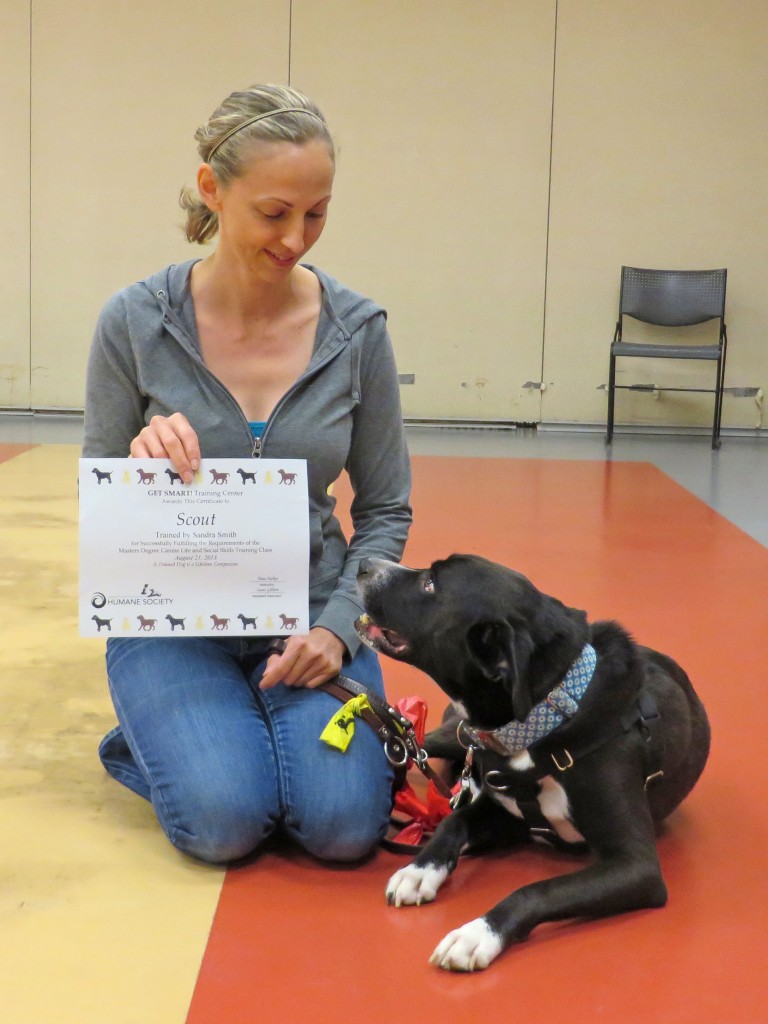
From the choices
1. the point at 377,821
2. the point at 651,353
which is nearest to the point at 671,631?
the point at 377,821

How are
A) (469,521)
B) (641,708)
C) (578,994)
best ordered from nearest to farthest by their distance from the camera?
(578,994) < (641,708) < (469,521)

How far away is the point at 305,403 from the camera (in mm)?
2318

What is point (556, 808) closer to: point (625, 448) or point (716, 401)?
point (625, 448)

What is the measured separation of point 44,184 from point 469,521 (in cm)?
545

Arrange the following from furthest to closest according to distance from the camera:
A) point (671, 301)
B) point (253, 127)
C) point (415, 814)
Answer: point (671, 301), point (415, 814), point (253, 127)

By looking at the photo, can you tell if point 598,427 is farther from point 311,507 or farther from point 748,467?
point 311,507

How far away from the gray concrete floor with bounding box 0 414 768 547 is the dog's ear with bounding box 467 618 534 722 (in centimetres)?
414

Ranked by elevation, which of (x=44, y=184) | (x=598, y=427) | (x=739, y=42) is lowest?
(x=598, y=427)

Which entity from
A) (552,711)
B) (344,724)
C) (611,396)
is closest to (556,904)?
(552,711)

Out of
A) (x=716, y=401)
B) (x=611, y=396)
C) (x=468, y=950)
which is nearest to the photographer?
(x=468, y=950)

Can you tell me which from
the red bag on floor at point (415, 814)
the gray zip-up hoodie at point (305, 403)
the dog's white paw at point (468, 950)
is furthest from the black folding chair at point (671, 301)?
the dog's white paw at point (468, 950)

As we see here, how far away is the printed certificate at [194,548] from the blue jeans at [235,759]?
4.4 inches

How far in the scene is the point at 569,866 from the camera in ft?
7.15

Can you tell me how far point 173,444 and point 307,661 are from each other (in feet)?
1.66
